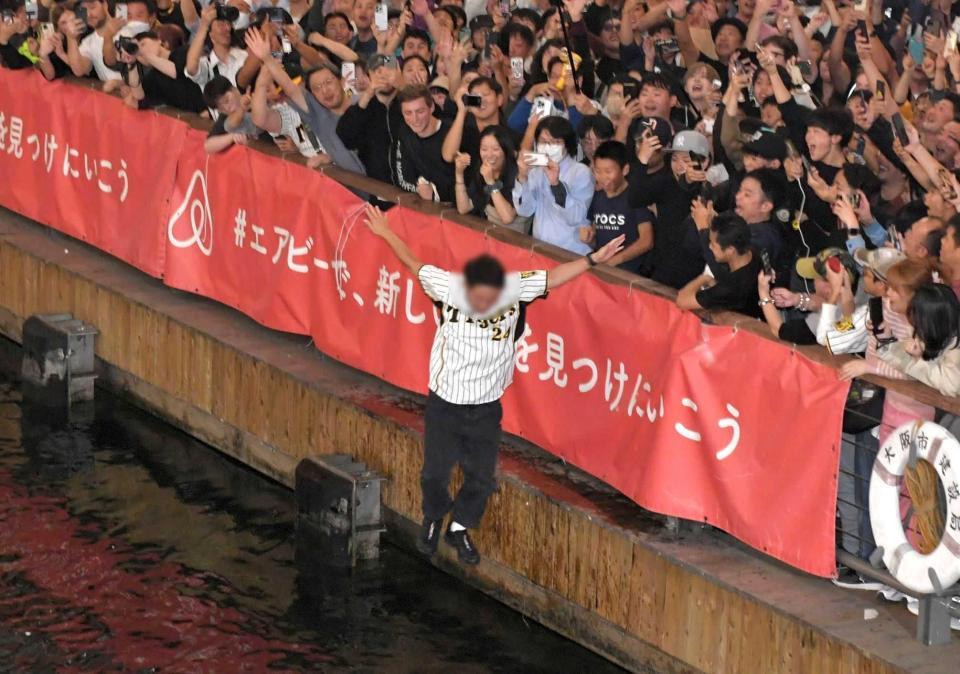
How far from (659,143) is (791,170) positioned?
2.69 ft

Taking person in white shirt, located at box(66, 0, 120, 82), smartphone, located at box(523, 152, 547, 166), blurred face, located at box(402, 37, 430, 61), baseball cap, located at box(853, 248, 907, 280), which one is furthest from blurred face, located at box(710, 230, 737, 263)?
person in white shirt, located at box(66, 0, 120, 82)

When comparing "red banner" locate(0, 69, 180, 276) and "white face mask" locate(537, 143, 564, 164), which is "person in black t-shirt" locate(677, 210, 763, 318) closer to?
"white face mask" locate(537, 143, 564, 164)

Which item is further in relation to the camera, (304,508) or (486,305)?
(304,508)

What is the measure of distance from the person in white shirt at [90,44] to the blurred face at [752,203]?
6691mm

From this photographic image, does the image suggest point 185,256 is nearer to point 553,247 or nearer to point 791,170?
point 553,247

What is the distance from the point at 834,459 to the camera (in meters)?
8.47

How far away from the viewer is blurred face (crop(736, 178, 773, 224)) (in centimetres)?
945

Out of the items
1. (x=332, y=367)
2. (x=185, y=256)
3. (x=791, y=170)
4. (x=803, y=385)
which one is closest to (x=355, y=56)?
(x=185, y=256)

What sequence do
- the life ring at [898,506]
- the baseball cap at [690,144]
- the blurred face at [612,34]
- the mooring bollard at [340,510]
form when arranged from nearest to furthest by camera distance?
the life ring at [898,506], the baseball cap at [690,144], the mooring bollard at [340,510], the blurred face at [612,34]

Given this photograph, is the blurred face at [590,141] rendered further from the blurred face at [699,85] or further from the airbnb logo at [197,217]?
the airbnb logo at [197,217]

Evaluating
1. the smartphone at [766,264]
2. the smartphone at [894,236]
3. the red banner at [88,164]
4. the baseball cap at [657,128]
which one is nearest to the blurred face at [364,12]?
the red banner at [88,164]

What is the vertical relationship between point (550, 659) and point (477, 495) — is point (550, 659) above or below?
below

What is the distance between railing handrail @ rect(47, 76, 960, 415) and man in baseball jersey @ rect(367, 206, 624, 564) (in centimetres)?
25

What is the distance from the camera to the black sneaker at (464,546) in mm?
10086
